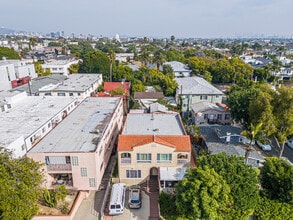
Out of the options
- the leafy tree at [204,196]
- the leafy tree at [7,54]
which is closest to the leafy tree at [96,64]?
the leafy tree at [7,54]

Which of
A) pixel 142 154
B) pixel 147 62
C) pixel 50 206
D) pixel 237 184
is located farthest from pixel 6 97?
pixel 147 62

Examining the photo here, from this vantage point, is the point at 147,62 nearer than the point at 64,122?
No

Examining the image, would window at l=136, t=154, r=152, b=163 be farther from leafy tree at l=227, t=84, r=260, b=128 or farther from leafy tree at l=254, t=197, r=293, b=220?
leafy tree at l=227, t=84, r=260, b=128

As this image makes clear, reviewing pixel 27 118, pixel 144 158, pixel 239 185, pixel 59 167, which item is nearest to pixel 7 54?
pixel 27 118

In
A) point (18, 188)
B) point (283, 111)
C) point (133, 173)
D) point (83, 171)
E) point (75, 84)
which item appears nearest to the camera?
point (18, 188)

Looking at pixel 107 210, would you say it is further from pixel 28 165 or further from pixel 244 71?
pixel 244 71

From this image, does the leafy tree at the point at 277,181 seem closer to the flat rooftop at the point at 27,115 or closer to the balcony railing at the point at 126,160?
the balcony railing at the point at 126,160

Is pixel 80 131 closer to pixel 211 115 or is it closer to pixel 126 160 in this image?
pixel 126 160
